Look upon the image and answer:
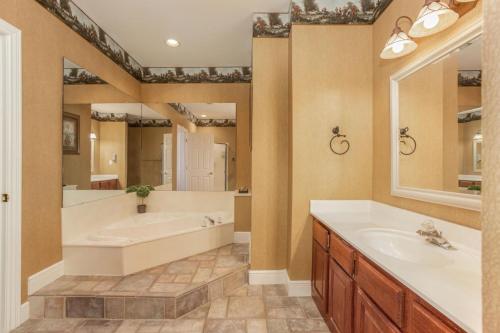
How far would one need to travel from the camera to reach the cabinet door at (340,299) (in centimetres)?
150

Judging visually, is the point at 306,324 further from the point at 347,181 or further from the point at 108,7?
the point at 108,7

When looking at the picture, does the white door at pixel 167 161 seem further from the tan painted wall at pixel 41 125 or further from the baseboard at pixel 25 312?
the baseboard at pixel 25 312

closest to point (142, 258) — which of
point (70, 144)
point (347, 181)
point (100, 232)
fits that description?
point (100, 232)

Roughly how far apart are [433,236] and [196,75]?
3.54 metres

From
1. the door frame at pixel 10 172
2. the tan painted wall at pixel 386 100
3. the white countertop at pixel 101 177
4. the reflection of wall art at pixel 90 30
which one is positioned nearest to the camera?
the tan painted wall at pixel 386 100

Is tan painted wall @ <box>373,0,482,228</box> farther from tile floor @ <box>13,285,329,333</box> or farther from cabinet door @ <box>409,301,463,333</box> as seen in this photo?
tile floor @ <box>13,285,329,333</box>

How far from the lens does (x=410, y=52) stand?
1.79 metres

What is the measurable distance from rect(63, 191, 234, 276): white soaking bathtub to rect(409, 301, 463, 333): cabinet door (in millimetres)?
2371

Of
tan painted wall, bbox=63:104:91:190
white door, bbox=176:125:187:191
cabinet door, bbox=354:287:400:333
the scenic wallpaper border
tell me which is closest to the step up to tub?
Answer: tan painted wall, bbox=63:104:91:190

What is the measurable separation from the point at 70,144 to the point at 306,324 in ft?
9.10

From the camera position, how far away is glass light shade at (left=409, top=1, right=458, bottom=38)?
4.57 ft

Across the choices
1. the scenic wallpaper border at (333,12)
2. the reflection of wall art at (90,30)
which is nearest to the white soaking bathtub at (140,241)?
the reflection of wall art at (90,30)

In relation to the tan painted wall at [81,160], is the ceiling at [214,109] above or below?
above

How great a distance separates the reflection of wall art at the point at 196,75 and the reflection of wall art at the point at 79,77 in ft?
3.43
